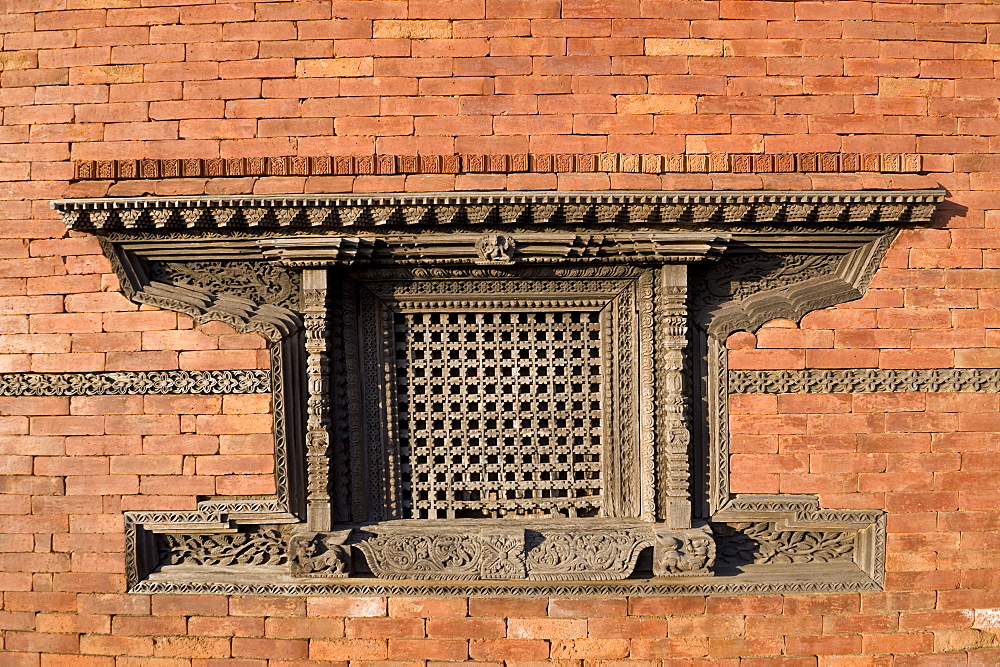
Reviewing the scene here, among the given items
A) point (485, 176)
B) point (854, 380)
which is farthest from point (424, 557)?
point (854, 380)

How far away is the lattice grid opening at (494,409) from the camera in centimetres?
340

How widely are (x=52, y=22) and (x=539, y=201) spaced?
296 centimetres

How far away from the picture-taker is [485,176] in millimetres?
3203

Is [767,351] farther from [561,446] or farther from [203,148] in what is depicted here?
[203,148]

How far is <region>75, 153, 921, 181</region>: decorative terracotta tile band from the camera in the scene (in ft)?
10.4

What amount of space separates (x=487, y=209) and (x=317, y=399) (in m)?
1.38

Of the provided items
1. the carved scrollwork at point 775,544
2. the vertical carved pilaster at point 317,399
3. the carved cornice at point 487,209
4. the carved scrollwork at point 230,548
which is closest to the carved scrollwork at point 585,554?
the carved scrollwork at point 775,544

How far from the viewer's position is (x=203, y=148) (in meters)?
3.25

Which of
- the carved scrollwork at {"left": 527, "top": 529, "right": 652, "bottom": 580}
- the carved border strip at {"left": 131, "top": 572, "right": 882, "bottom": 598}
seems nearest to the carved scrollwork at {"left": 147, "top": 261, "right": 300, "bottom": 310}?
the carved border strip at {"left": 131, "top": 572, "right": 882, "bottom": 598}

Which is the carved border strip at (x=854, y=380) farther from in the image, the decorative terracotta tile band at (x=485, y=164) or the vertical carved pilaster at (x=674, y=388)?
the decorative terracotta tile band at (x=485, y=164)

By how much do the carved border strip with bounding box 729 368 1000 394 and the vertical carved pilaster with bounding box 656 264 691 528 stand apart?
1.13 ft

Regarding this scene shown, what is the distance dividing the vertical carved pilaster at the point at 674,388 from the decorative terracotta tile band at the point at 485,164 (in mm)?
597

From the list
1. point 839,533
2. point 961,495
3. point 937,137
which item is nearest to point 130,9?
point 937,137

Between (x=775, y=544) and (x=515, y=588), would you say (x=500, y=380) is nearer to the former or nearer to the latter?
(x=515, y=588)
